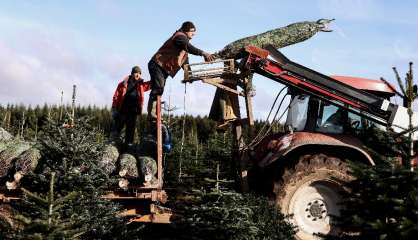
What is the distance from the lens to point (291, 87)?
9742 millimetres

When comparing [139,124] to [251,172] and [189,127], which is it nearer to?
[189,127]

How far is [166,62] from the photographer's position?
9273mm

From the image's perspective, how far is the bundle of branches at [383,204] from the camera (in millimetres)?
5758

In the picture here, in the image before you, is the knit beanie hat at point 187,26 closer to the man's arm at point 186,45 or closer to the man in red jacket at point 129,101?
the man's arm at point 186,45

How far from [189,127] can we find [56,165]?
62.0 ft

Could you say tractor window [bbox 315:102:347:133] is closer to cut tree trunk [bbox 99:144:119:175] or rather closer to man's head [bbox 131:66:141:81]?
man's head [bbox 131:66:141:81]

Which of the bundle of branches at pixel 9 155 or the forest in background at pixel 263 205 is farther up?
the bundle of branches at pixel 9 155

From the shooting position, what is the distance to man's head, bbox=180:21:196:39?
940 centimetres

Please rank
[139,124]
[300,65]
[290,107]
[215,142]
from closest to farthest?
[300,65]
[290,107]
[215,142]
[139,124]

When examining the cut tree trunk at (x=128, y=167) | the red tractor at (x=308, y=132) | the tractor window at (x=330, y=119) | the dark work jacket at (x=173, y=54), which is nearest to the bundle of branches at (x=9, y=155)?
the cut tree trunk at (x=128, y=167)

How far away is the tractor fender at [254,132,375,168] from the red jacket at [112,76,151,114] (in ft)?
7.45

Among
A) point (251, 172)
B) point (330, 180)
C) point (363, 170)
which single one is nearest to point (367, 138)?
point (330, 180)

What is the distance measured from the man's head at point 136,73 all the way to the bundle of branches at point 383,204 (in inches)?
193

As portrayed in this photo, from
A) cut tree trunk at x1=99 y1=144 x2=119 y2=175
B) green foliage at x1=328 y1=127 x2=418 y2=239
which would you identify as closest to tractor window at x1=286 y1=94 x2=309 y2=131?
cut tree trunk at x1=99 y1=144 x2=119 y2=175
